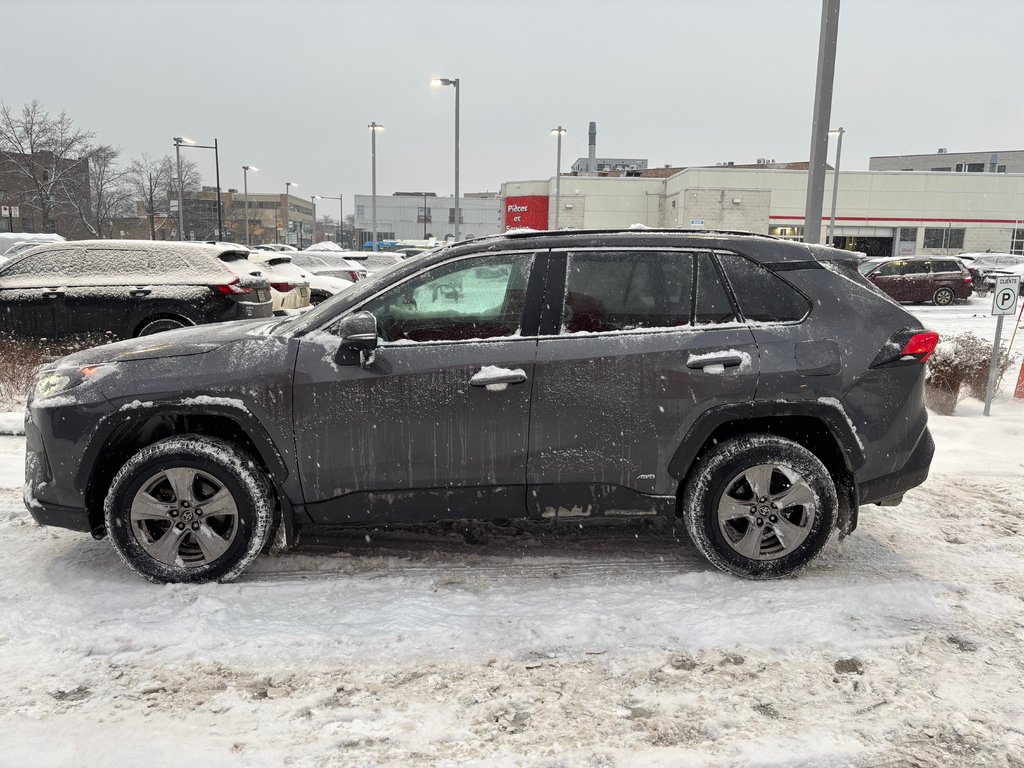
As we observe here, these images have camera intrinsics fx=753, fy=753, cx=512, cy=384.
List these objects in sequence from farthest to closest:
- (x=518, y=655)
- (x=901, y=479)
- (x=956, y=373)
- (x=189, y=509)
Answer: (x=956, y=373)
(x=901, y=479)
(x=189, y=509)
(x=518, y=655)

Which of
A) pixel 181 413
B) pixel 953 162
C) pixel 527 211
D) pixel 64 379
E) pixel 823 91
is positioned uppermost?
pixel 953 162

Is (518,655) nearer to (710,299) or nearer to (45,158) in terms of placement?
(710,299)

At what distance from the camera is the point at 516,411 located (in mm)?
3773

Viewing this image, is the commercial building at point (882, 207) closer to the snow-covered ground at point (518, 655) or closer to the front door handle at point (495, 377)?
the snow-covered ground at point (518, 655)

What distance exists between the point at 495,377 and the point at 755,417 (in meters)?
1.36

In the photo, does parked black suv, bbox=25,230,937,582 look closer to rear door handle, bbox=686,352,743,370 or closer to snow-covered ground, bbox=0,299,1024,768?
rear door handle, bbox=686,352,743,370

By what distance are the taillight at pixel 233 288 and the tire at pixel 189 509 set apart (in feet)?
19.7

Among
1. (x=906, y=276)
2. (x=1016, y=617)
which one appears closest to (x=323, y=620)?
(x=1016, y=617)

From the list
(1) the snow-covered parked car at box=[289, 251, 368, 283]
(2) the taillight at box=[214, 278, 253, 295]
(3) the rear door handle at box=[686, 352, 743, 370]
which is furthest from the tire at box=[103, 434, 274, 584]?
(1) the snow-covered parked car at box=[289, 251, 368, 283]

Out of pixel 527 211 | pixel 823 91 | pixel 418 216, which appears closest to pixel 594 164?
pixel 418 216

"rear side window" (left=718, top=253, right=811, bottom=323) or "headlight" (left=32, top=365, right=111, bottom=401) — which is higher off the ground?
"rear side window" (left=718, top=253, right=811, bottom=323)

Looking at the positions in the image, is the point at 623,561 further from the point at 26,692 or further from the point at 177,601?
the point at 26,692

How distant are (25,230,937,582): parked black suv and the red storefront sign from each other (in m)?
48.9

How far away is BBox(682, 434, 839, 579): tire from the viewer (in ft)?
12.7
